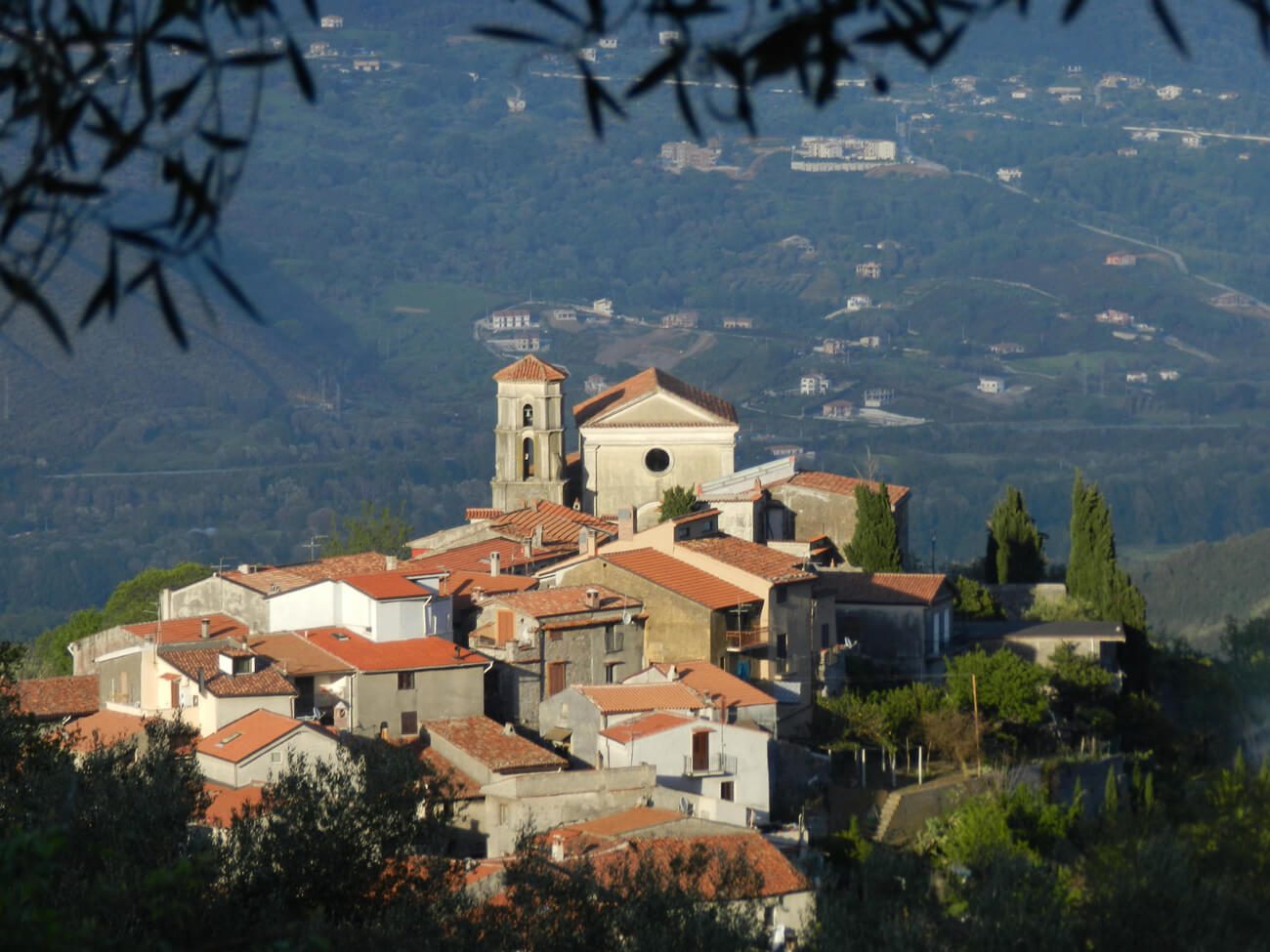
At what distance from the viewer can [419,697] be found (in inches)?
1190

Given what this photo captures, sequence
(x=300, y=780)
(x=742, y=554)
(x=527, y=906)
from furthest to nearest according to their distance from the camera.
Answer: (x=742, y=554) < (x=300, y=780) < (x=527, y=906)

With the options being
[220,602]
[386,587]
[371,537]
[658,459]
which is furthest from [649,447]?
[386,587]

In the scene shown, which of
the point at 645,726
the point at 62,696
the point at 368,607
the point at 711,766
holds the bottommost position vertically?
the point at 62,696

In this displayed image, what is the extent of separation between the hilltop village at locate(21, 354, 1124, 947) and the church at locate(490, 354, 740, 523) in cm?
531

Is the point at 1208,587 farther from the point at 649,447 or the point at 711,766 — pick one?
the point at 711,766

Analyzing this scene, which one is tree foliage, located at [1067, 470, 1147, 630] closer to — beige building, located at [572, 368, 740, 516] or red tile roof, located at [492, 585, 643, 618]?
beige building, located at [572, 368, 740, 516]

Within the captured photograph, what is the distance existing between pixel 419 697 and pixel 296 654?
79.0 inches

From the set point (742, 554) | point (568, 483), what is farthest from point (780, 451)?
point (742, 554)

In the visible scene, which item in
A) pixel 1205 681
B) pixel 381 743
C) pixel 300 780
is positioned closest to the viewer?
pixel 300 780

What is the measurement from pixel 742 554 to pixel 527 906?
18.6 m

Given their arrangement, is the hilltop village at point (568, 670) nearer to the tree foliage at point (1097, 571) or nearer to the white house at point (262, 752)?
the white house at point (262, 752)

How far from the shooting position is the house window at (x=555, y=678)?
31.4 metres

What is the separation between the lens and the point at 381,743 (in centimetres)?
2198

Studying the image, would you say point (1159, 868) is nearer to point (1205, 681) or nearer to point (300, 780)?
point (300, 780)
